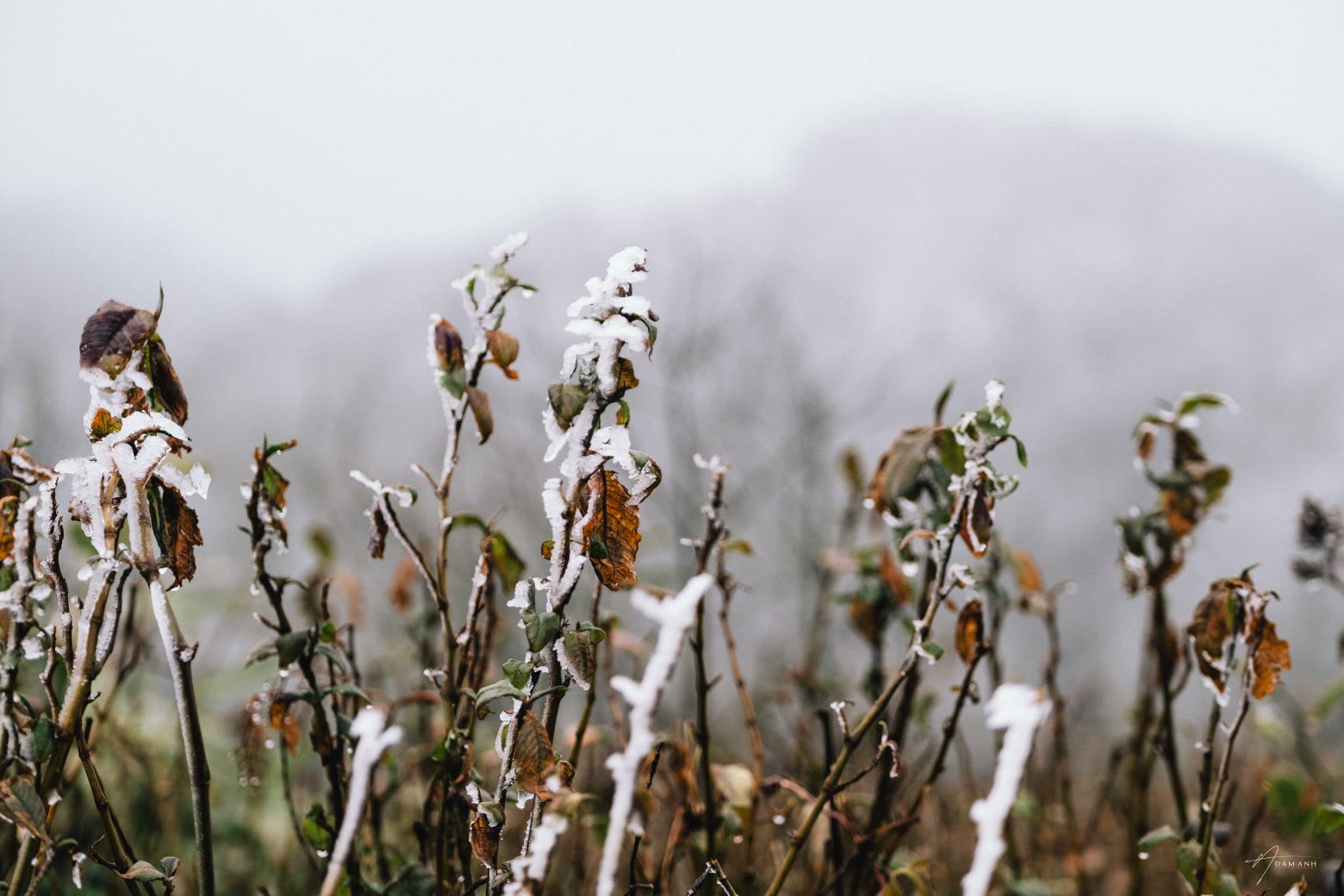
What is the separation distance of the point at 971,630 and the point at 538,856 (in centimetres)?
49

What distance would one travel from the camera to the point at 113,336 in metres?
0.51

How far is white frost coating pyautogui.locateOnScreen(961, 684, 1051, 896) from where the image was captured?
0.31m

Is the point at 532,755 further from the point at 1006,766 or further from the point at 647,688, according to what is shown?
the point at 1006,766

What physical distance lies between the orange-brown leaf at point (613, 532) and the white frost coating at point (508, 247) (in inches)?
7.3

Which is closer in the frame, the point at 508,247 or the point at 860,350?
the point at 508,247

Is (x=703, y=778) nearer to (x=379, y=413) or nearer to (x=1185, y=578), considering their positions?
(x=379, y=413)

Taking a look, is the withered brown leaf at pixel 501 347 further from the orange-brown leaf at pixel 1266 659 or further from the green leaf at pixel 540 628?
the orange-brown leaf at pixel 1266 659

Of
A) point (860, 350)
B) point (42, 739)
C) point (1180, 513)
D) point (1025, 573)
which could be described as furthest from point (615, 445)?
point (860, 350)

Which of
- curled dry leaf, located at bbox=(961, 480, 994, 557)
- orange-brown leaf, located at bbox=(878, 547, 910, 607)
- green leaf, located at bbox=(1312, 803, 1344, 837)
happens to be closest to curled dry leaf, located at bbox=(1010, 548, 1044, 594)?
orange-brown leaf, located at bbox=(878, 547, 910, 607)

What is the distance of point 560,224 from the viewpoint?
5.52 meters

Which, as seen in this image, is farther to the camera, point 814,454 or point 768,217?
point 768,217

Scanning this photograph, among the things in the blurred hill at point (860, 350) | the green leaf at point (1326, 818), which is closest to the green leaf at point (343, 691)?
the green leaf at point (1326, 818)

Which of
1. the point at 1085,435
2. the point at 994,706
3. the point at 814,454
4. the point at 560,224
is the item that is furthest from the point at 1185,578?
the point at 994,706

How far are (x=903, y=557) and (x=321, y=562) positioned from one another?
1.15m
